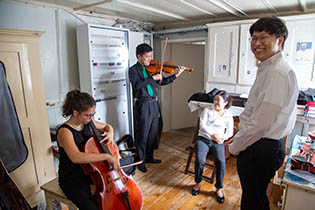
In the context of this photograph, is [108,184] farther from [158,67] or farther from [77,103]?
[158,67]

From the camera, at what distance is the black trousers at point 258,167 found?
1.27 metres

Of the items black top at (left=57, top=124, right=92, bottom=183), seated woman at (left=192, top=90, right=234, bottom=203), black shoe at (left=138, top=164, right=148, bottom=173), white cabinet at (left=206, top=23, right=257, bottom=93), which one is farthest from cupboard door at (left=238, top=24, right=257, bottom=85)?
black top at (left=57, top=124, right=92, bottom=183)

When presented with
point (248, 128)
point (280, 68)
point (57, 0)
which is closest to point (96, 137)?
point (248, 128)

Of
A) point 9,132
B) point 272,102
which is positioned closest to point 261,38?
point 272,102

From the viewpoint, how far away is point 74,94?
1552 millimetres

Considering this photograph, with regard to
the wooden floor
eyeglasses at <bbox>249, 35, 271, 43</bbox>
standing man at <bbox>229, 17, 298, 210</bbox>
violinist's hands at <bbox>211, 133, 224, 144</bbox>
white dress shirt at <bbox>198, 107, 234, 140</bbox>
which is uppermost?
eyeglasses at <bbox>249, 35, 271, 43</bbox>

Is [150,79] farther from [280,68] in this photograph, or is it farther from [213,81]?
[280,68]

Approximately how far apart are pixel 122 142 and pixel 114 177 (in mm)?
1602

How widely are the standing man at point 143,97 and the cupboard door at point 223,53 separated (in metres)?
0.80

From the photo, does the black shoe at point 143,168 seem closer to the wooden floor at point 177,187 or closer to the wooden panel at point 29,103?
the wooden floor at point 177,187

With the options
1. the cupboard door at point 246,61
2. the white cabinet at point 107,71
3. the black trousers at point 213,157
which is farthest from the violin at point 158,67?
the black trousers at point 213,157

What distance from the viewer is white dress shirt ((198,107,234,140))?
248 centimetres

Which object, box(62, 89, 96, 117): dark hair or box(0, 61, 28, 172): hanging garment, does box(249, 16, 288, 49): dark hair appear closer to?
box(62, 89, 96, 117): dark hair

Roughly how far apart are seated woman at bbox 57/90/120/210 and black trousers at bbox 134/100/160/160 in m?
1.14
